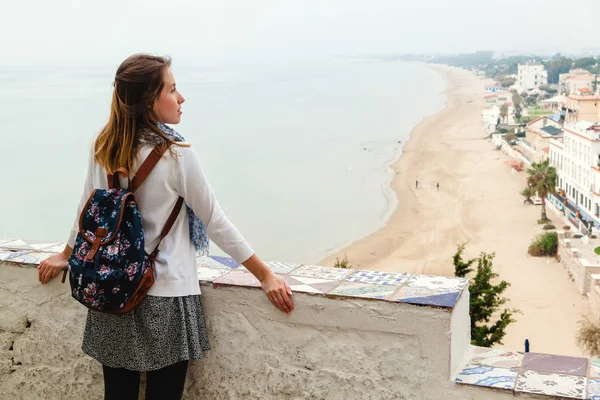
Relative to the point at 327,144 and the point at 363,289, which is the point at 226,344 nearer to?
the point at 363,289

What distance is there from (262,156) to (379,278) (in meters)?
39.0

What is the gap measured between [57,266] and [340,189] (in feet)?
100

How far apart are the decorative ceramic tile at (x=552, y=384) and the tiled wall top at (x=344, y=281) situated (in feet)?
0.81

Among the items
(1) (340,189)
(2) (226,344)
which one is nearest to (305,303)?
(2) (226,344)

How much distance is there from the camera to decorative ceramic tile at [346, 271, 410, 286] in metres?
2.07

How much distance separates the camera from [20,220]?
2580cm

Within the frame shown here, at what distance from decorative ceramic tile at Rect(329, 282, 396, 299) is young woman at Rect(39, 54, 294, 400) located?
140 millimetres

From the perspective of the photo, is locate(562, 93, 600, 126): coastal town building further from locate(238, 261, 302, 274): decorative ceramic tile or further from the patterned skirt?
the patterned skirt

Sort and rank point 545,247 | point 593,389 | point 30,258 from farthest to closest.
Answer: point 545,247 → point 30,258 → point 593,389

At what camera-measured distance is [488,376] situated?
189 cm

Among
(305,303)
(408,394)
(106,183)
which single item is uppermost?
(106,183)

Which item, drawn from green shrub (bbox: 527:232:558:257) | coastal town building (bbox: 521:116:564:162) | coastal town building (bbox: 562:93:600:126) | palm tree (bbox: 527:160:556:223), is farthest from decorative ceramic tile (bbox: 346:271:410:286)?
coastal town building (bbox: 562:93:600:126)

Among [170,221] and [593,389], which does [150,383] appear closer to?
[170,221]

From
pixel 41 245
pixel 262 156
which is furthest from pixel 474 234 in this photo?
pixel 41 245
